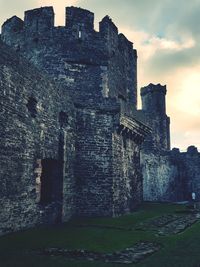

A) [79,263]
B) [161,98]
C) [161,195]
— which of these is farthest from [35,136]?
[161,98]

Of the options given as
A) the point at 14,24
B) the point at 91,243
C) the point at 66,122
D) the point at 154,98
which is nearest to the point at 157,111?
the point at 154,98

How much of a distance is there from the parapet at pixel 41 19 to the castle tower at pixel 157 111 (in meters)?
14.3

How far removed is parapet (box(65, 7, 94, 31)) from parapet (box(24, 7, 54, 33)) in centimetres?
76

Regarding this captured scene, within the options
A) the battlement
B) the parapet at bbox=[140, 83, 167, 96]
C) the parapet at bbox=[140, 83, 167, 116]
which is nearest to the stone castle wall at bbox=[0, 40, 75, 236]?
the battlement

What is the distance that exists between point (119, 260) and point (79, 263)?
750 mm

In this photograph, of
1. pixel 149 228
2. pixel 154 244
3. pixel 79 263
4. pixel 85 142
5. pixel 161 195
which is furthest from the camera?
pixel 161 195

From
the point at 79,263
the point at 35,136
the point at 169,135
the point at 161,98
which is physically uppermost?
the point at 161,98

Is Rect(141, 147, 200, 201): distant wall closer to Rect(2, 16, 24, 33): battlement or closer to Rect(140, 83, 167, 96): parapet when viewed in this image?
Rect(140, 83, 167, 96): parapet

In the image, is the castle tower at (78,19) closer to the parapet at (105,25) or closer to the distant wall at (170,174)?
the parapet at (105,25)

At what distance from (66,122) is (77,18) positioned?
5617mm

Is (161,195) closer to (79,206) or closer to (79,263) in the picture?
(79,206)

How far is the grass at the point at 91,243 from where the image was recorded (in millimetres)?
5629

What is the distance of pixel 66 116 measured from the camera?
12.3 m

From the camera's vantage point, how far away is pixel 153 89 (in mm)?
28312
